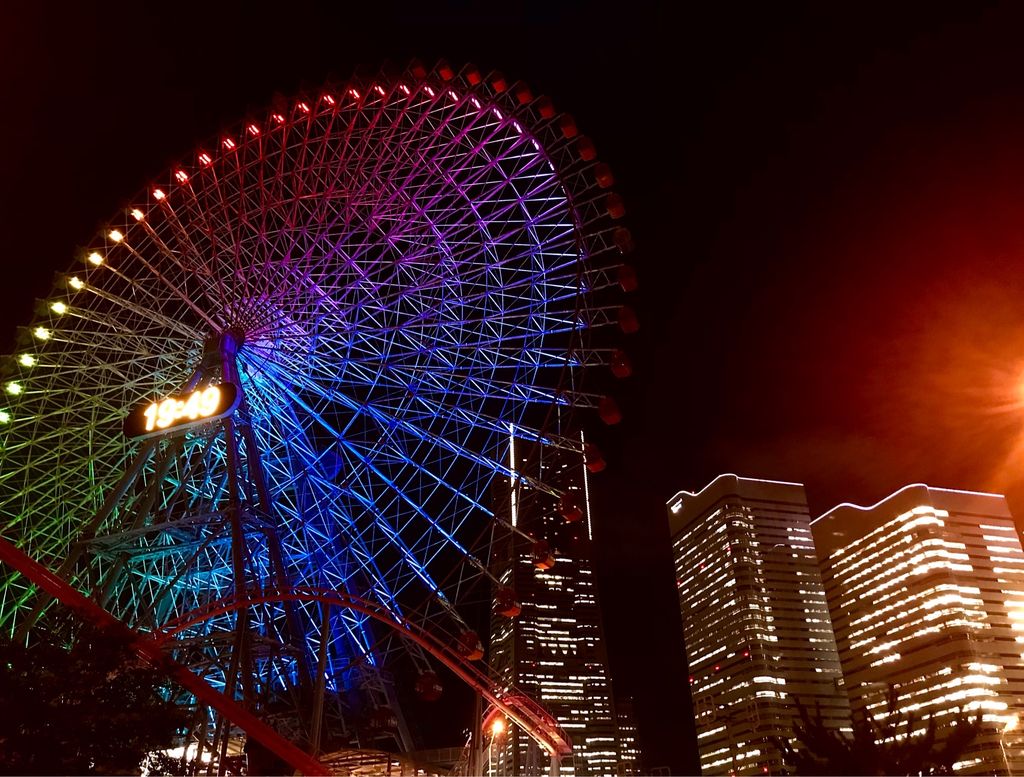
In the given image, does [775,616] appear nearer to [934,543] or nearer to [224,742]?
[934,543]

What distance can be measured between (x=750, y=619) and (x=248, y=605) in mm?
131031

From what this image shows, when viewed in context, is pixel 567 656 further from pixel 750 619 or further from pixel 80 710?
pixel 80 710

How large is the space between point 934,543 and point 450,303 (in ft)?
365

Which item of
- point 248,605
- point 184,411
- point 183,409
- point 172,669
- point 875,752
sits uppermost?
point 183,409

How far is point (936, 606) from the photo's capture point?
11400 cm

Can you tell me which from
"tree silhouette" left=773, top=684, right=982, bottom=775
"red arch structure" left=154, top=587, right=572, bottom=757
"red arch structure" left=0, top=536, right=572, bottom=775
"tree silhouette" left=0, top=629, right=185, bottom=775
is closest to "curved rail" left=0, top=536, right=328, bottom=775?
"red arch structure" left=0, top=536, right=572, bottom=775

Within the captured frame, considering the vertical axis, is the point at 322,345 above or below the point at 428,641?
above

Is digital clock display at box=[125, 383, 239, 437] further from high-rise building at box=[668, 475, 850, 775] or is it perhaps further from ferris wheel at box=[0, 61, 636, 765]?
high-rise building at box=[668, 475, 850, 775]

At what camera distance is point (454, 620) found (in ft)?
91.7

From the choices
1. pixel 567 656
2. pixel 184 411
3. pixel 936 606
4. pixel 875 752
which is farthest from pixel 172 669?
pixel 567 656

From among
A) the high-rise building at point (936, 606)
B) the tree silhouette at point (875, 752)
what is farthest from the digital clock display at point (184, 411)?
the high-rise building at point (936, 606)

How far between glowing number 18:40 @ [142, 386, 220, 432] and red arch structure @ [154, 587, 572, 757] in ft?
18.8

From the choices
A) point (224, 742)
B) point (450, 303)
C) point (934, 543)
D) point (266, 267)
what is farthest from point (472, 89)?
point (934, 543)

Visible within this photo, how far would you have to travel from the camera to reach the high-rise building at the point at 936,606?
4122 inches
